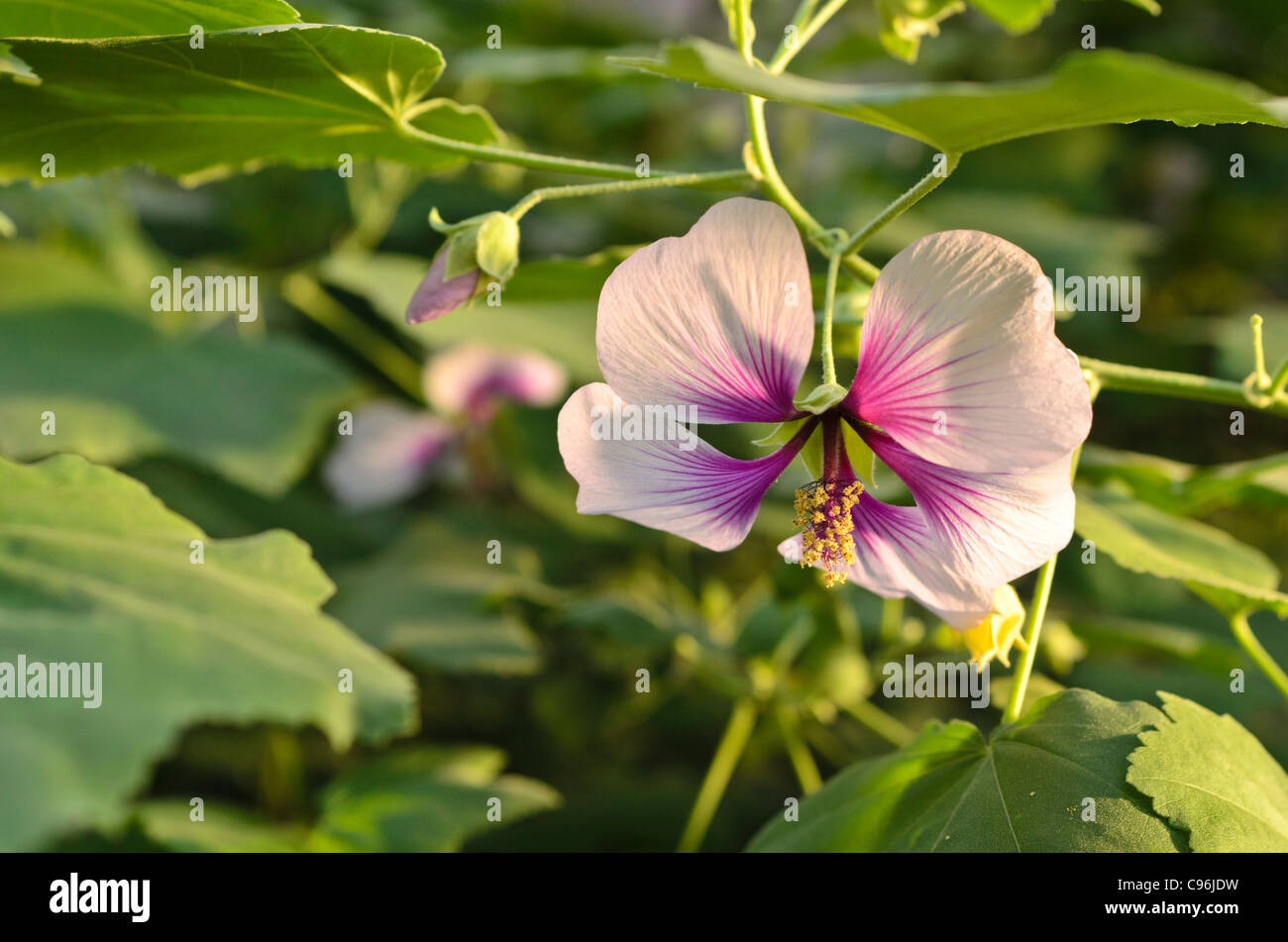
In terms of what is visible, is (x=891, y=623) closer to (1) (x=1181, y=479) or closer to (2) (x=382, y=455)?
(1) (x=1181, y=479)

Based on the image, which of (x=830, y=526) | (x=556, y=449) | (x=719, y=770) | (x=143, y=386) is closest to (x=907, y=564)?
(x=830, y=526)

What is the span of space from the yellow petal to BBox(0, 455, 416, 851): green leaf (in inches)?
11.4

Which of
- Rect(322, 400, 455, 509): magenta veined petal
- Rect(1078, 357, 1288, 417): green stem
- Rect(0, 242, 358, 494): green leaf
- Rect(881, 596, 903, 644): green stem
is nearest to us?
Rect(1078, 357, 1288, 417): green stem

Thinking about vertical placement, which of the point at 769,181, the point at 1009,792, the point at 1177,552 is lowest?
the point at 1009,792

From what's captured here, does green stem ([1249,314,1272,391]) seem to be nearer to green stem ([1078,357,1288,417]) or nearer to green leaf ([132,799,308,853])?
green stem ([1078,357,1288,417])

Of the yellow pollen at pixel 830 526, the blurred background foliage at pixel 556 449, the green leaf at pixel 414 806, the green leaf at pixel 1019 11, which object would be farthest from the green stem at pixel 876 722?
the green leaf at pixel 1019 11

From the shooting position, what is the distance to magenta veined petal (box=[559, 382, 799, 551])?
48cm

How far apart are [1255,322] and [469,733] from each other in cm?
111

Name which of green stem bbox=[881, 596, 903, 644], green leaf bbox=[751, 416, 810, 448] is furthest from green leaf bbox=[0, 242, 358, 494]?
green leaf bbox=[751, 416, 810, 448]

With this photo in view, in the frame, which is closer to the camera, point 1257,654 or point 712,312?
point 712,312

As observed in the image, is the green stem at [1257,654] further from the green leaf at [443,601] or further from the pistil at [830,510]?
the green leaf at [443,601]

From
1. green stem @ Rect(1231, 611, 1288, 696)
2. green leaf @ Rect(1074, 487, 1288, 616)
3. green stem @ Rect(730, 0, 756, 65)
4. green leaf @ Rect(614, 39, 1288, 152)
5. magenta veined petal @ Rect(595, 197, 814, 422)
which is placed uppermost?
green stem @ Rect(730, 0, 756, 65)

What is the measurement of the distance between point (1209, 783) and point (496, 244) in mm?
438

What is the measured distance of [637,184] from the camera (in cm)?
50
